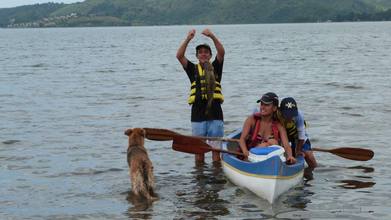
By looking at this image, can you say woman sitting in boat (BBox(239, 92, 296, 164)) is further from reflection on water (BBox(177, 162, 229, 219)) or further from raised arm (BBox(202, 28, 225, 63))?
raised arm (BBox(202, 28, 225, 63))

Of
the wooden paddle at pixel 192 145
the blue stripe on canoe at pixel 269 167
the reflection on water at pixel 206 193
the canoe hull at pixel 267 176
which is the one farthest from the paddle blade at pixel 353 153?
the wooden paddle at pixel 192 145

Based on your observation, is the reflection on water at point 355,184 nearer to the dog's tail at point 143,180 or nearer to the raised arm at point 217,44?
the raised arm at point 217,44

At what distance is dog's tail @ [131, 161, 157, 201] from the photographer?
1011cm

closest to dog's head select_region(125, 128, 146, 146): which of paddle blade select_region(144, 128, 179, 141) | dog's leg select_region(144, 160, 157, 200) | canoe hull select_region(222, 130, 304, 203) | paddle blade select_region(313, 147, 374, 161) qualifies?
dog's leg select_region(144, 160, 157, 200)

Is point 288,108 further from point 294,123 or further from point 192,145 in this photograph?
point 192,145

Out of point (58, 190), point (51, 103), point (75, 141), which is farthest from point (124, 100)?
point (58, 190)

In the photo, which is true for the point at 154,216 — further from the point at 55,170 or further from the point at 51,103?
the point at 51,103

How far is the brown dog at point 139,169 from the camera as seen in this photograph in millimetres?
10117

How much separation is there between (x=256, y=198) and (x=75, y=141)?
6.92 metres

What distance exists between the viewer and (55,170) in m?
13.3

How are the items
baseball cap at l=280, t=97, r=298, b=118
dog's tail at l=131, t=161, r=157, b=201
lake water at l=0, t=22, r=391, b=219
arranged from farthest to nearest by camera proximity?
baseball cap at l=280, t=97, r=298, b=118 < lake water at l=0, t=22, r=391, b=219 < dog's tail at l=131, t=161, r=157, b=201

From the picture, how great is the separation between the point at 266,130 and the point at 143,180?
2294 mm

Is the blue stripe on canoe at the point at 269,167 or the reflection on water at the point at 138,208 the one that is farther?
the reflection on water at the point at 138,208

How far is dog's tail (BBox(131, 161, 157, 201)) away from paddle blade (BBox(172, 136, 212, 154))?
143 cm
